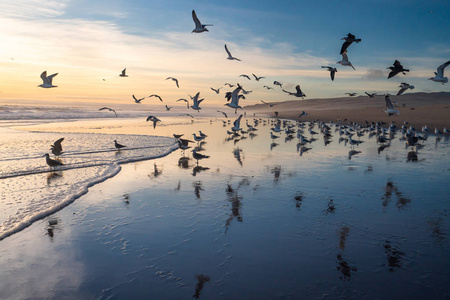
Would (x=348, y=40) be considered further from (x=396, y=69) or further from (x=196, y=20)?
(x=196, y=20)

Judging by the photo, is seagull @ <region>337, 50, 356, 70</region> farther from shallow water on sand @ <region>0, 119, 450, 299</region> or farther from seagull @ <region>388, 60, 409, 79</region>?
shallow water on sand @ <region>0, 119, 450, 299</region>

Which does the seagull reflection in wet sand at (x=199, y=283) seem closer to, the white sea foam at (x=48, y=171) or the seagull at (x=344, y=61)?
the white sea foam at (x=48, y=171)

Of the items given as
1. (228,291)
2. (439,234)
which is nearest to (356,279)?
(228,291)

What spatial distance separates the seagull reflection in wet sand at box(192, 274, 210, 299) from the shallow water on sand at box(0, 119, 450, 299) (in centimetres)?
3

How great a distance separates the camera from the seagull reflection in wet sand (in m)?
4.39

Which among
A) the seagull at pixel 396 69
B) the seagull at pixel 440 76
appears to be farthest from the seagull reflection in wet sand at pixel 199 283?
the seagull at pixel 440 76

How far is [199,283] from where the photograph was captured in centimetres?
465

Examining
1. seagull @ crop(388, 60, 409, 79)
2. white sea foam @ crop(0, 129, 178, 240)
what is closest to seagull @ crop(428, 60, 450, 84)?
seagull @ crop(388, 60, 409, 79)

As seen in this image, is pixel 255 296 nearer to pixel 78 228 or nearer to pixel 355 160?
pixel 78 228

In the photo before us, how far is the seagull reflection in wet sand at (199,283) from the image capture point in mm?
4394

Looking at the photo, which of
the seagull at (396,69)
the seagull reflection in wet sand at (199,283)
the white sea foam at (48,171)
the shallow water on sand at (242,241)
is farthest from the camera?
the seagull at (396,69)

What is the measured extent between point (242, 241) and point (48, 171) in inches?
362

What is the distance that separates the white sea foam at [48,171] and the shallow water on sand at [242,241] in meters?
0.54

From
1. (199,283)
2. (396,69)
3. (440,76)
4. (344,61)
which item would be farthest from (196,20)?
(199,283)
